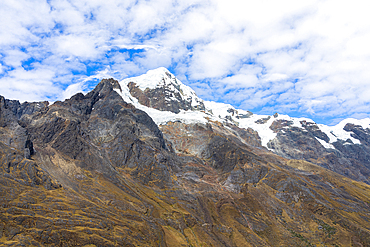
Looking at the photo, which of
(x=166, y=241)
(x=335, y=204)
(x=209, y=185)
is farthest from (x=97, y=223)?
(x=335, y=204)

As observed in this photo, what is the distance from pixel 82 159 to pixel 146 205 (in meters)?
62.6

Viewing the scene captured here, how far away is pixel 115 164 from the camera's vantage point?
180 meters

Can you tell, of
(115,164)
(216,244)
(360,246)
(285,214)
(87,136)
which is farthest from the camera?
(87,136)

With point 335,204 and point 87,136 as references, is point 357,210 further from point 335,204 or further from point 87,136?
point 87,136

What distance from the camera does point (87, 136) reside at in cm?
19725

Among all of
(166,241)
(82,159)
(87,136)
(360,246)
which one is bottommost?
(360,246)

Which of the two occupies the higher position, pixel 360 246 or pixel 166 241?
pixel 166 241

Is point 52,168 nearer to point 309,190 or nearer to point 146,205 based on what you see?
point 146,205

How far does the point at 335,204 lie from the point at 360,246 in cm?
4753

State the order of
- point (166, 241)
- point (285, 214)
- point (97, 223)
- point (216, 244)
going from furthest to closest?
1. point (285, 214)
2. point (216, 244)
3. point (166, 241)
4. point (97, 223)

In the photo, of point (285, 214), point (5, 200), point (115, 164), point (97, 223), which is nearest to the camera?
point (5, 200)

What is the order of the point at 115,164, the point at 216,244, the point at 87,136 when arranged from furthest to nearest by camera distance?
the point at 87,136
the point at 115,164
the point at 216,244

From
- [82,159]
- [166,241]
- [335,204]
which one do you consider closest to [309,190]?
[335,204]

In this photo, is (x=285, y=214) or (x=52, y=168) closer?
(x=52, y=168)
